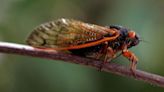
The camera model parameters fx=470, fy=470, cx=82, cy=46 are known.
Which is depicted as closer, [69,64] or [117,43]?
[117,43]

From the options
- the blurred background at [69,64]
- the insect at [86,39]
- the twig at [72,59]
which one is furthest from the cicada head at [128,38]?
the blurred background at [69,64]

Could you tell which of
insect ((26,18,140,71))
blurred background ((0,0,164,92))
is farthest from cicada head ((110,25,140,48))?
blurred background ((0,0,164,92))

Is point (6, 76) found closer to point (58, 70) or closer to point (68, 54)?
point (58, 70)

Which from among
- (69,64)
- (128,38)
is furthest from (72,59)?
(69,64)

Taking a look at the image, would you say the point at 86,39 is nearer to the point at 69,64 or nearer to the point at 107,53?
the point at 107,53

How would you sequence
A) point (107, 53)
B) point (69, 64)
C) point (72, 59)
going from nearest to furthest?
1. point (72, 59)
2. point (107, 53)
3. point (69, 64)

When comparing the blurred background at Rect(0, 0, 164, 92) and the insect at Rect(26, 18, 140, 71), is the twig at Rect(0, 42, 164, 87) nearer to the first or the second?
the insect at Rect(26, 18, 140, 71)

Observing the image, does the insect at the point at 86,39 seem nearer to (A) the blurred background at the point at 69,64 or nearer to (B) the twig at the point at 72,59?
(B) the twig at the point at 72,59
